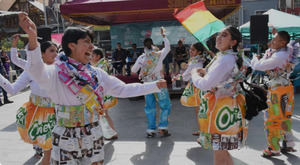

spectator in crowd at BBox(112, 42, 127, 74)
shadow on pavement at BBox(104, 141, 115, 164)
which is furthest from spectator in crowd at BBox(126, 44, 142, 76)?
shadow on pavement at BBox(104, 141, 115, 164)

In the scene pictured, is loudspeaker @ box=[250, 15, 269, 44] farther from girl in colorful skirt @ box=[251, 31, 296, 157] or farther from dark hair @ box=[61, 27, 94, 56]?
dark hair @ box=[61, 27, 94, 56]

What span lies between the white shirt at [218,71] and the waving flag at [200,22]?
0.35 m

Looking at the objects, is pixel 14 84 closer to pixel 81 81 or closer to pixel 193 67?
pixel 81 81

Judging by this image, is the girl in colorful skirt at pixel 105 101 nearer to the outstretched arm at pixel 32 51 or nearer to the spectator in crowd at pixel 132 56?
the outstretched arm at pixel 32 51

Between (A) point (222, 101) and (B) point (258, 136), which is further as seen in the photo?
(B) point (258, 136)

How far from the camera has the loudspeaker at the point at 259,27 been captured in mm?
6539

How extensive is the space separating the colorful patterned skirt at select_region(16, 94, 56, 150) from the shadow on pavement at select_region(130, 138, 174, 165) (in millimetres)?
1305

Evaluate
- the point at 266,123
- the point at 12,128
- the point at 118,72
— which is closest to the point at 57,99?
the point at 266,123

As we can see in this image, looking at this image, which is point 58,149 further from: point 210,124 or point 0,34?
point 0,34

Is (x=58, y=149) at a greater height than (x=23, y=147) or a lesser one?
greater

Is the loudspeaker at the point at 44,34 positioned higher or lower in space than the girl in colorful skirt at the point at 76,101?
higher

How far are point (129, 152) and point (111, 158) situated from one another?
0.34 m

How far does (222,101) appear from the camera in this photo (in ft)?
8.91

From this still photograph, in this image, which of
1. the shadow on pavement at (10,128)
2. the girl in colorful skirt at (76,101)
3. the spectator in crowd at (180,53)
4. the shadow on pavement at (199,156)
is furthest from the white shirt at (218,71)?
the spectator in crowd at (180,53)
